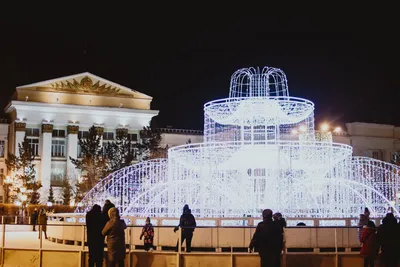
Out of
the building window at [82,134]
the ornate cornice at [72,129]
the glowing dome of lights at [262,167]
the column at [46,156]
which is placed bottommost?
the glowing dome of lights at [262,167]

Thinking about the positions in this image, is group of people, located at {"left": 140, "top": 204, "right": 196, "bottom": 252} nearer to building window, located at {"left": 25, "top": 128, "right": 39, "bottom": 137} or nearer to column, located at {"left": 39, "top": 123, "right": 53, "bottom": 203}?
column, located at {"left": 39, "top": 123, "right": 53, "bottom": 203}

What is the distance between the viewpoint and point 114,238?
42.8 ft

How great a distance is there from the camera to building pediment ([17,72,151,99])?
220 ft

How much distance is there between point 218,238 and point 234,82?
11.8 m

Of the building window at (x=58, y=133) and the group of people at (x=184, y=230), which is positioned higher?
the building window at (x=58, y=133)

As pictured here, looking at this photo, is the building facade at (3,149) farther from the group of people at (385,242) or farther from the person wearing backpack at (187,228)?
the group of people at (385,242)

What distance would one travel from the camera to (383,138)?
3073 inches

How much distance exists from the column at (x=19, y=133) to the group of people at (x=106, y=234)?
5254cm

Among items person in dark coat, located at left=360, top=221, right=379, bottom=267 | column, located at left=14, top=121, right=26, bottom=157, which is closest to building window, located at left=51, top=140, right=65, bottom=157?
column, located at left=14, top=121, right=26, bottom=157

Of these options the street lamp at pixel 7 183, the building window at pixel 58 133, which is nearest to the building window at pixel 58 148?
the building window at pixel 58 133

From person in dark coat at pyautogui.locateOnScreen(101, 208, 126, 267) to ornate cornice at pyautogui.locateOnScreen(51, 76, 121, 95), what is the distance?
55.8 m

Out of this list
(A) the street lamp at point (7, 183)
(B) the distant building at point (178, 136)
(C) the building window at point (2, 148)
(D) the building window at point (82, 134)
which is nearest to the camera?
(A) the street lamp at point (7, 183)

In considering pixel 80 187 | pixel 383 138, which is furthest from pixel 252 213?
pixel 383 138

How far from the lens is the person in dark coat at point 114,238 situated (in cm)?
1302
